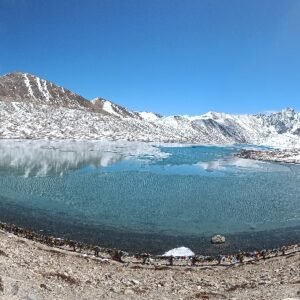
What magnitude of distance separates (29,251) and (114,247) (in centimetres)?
1032

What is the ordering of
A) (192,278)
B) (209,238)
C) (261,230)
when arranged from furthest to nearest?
(261,230)
(209,238)
(192,278)

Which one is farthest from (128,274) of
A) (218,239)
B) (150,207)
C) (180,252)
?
(150,207)

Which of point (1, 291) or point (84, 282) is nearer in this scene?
point (1, 291)

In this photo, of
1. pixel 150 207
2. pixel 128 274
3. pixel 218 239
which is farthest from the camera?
pixel 150 207

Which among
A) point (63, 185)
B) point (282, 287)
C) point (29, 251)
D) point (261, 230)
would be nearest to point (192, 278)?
point (282, 287)

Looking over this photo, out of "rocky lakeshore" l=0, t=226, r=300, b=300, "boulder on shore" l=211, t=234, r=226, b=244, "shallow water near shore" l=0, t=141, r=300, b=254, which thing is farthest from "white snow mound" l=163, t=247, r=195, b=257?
"boulder on shore" l=211, t=234, r=226, b=244

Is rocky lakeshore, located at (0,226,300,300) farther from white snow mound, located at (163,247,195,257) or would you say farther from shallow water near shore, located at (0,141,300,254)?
shallow water near shore, located at (0,141,300,254)

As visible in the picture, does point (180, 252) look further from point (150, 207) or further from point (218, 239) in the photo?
point (150, 207)

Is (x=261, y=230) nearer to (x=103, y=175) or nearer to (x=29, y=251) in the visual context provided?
(x=29, y=251)

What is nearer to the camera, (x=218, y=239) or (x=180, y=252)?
(x=180, y=252)

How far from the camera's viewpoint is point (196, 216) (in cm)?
6269

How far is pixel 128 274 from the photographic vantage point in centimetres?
3466

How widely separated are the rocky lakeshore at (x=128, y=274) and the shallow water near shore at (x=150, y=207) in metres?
6.23

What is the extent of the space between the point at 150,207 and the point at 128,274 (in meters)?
32.9
